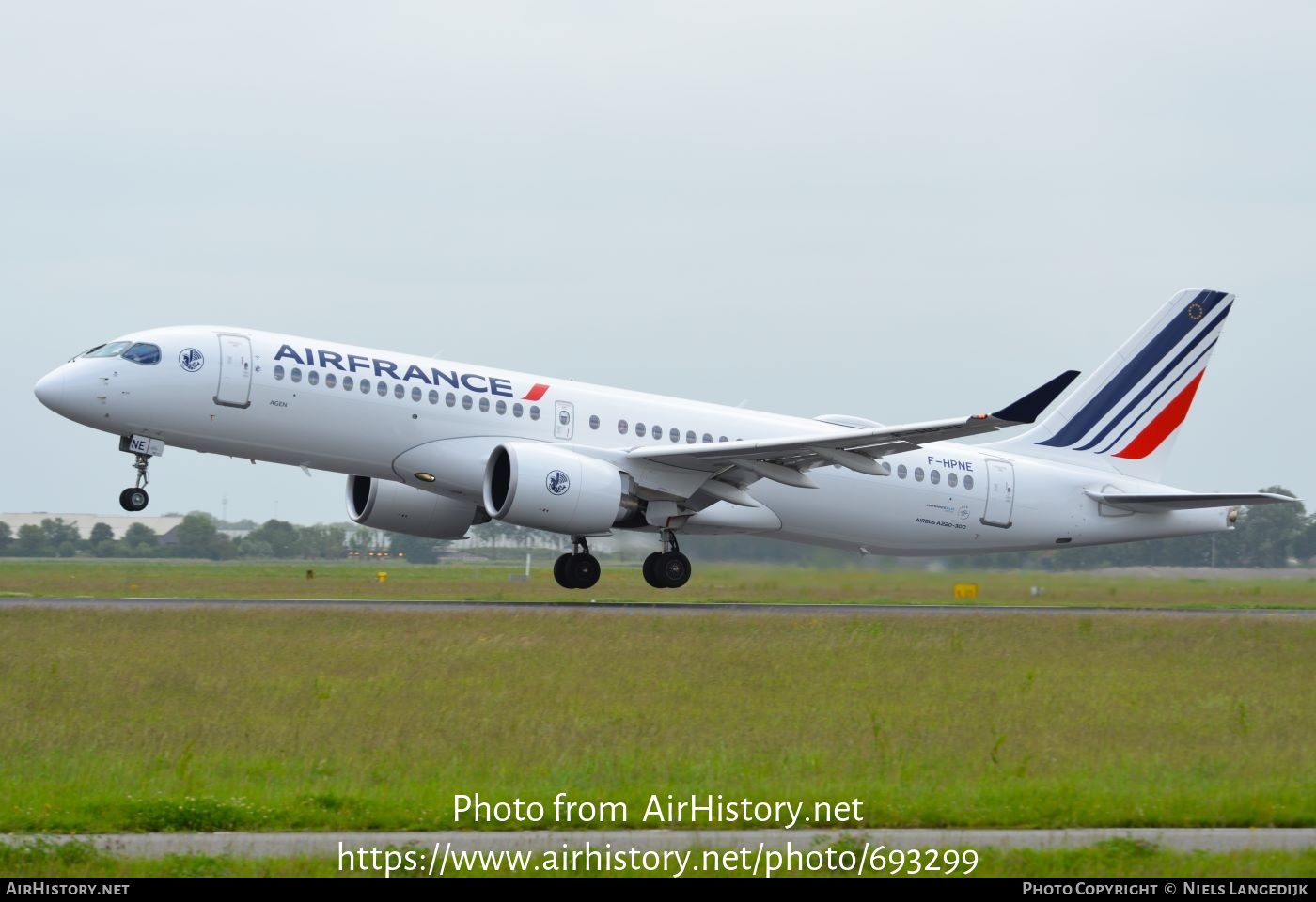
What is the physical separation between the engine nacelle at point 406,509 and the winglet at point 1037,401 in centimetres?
1189

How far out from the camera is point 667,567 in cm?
3069

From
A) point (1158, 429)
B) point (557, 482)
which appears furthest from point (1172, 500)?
point (557, 482)

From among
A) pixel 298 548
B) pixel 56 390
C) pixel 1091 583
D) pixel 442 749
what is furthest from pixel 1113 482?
pixel 298 548

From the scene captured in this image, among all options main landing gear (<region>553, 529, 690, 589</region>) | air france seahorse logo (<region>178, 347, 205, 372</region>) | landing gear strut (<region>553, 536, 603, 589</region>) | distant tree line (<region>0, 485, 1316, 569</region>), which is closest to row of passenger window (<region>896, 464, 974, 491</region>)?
distant tree line (<region>0, 485, 1316, 569</region>)

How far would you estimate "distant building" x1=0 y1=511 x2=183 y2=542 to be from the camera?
73.0 m

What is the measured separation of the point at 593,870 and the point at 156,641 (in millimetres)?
12364

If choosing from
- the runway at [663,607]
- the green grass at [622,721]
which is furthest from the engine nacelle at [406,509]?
the green grass at [622,721]

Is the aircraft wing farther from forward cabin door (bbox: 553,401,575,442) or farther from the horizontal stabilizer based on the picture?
the horizontal stabilizer

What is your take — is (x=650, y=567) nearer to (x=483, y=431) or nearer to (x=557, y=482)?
(x=557, y=482)

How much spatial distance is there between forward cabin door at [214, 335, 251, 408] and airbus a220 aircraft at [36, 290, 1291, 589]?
0.09 ft

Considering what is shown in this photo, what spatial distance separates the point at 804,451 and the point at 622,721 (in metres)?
14.4

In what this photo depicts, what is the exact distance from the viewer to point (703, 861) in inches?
350

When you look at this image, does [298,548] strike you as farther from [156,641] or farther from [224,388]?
[156,641]

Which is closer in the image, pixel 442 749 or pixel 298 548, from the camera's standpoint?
pixel 442 749
